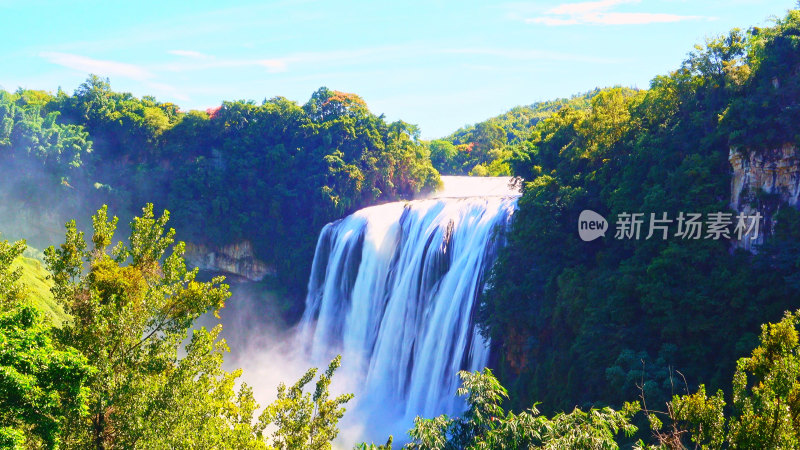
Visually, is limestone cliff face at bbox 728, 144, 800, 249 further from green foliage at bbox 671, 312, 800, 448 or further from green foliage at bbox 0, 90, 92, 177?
green foliage at bbox 0, 90, 92, 177

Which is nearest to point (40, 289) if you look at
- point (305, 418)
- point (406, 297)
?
point (406, 297)

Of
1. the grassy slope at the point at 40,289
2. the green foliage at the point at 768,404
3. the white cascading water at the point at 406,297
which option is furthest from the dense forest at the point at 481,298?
the white cascading water at the point at 406,297

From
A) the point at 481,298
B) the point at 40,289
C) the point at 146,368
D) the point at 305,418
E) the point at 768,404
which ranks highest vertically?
the point at 768,404

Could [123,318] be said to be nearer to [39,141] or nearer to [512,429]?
[512,429]

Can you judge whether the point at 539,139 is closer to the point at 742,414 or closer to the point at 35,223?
the point at 742,414

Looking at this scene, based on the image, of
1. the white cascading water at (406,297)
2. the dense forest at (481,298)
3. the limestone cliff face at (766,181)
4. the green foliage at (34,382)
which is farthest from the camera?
the white cascading water at (406,297)

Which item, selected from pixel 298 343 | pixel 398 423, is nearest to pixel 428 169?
pixel 298 343

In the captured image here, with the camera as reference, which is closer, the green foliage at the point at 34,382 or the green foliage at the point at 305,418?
the green foliage at the point at 34,382

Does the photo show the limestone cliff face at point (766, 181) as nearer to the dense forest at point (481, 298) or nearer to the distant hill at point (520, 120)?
the dense forest at point (481, 298)
